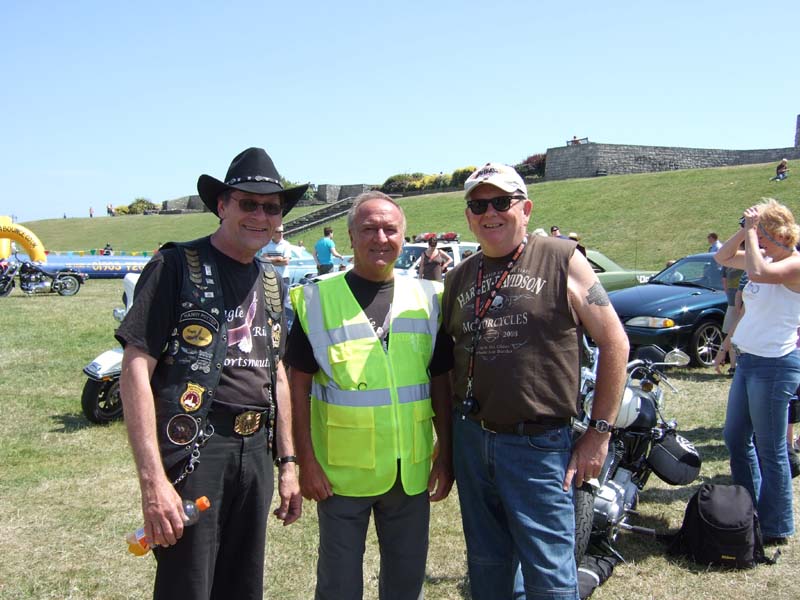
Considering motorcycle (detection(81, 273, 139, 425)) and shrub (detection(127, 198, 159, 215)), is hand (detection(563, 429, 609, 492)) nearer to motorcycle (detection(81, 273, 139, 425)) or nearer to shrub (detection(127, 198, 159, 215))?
motorcycle (detection(81, 273, 139, 425))

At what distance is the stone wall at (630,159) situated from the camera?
47844 mm

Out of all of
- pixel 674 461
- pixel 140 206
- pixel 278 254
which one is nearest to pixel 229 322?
pixel 674 461

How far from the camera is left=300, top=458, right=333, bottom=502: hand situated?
2.50 meters

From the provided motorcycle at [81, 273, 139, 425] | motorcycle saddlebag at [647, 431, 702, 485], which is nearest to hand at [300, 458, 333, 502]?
motorcycle saddlebag at [647, 431, 702, 485]

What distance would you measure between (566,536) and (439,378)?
78 cm

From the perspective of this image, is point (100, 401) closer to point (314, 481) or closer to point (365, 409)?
point (314, 481)

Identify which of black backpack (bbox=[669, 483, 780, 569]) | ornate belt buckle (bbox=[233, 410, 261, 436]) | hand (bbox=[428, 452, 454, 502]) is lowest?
black backpack (bbox=[669, 483, 780, 569])

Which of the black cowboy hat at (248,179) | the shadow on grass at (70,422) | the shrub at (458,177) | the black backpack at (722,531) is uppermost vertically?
the shrub at (458,177)

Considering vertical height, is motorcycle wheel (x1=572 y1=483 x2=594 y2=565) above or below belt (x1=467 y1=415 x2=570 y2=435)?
below

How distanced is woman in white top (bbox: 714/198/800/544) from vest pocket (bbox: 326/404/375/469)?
2.73 m

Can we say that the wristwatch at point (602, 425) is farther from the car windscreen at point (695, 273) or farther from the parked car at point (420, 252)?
the parked car at point (420, 252)

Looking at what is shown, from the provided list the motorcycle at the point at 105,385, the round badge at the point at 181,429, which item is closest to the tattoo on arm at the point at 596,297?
the round badge at the point at 181,429

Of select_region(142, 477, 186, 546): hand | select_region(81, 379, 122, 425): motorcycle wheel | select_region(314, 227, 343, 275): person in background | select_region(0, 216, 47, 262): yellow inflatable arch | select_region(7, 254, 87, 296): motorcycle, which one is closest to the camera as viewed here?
select_region(142, 477, 186, 546): hand

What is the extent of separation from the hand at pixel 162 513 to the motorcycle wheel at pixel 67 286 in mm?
18712
